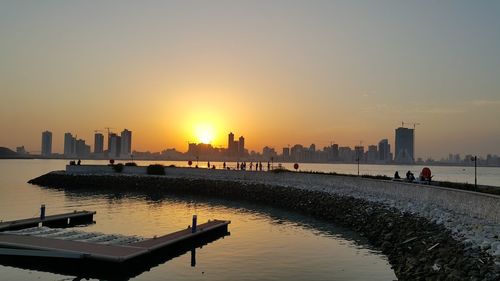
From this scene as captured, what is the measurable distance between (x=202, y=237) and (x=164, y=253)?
16.1 feet

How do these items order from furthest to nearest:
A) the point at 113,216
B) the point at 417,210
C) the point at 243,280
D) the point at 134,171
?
the point at 134,171, the point at 113,216, the point at 417,210, the point at 243,280

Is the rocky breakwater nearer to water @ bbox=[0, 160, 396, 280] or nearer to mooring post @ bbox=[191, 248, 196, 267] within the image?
water @ bbox=[0, 160, 396, 280]

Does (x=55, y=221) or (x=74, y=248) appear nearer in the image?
(x=74, y=248)

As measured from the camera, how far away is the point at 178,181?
7050cm

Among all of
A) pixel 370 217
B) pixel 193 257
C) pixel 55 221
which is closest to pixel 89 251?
pixel 193 257

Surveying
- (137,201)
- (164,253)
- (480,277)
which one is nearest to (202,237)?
(164,253)

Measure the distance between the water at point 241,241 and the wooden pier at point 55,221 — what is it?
1.23 meters

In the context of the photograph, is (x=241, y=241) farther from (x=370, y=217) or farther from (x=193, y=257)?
(x=370, y=217)

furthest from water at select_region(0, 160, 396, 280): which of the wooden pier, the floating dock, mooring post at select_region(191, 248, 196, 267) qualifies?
the wooden pier

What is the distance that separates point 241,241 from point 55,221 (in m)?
15.7

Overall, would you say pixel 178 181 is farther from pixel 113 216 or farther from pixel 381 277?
pixel 381 277

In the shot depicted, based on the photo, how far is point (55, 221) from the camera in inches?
1378

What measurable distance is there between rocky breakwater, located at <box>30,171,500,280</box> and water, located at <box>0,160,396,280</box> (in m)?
1.37

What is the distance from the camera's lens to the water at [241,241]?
21.0 metres
